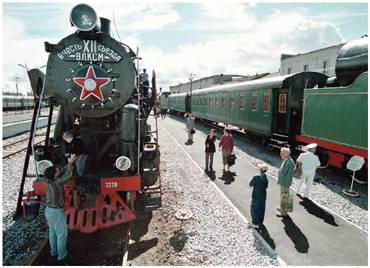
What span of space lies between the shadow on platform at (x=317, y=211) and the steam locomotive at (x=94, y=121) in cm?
349

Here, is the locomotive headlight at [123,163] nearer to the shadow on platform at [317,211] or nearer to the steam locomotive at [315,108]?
the shadow on platform at [317,211]

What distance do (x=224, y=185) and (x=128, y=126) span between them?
161 inches

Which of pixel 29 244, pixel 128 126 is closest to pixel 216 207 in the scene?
pixel 128 126

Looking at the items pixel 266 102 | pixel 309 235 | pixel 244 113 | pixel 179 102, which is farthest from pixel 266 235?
pixel 179 102

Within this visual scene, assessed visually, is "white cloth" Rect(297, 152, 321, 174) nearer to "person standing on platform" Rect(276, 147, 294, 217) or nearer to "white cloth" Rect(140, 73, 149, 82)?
"person standing on platform" Rect(276, 147, 294, 217)

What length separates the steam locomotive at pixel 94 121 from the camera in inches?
187

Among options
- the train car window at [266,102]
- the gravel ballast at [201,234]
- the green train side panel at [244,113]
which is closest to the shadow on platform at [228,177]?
the gravel ballast at [201,234]

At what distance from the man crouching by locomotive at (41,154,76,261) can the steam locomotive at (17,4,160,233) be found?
1.52ft

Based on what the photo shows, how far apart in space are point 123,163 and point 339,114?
683cm

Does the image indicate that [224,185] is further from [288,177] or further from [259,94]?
[259,94]

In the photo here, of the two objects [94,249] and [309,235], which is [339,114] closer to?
[309,235]

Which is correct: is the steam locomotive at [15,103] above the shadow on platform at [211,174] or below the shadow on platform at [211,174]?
above

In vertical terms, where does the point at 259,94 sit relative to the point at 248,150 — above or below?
above

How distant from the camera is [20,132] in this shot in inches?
719
